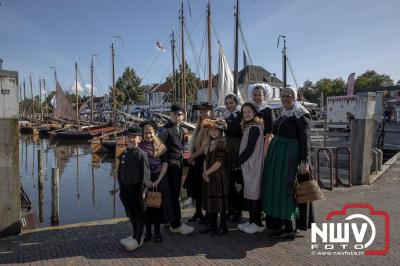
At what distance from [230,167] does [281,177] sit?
78cm

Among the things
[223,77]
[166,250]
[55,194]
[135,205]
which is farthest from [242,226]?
[223,77]

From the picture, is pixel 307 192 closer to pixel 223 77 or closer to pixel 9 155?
pixel 9 155

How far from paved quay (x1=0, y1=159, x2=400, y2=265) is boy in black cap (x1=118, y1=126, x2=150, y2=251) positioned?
211mm

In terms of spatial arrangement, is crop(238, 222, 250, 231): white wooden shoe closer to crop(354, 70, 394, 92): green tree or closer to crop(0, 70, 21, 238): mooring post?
crop(0, 70, 21, 238): mooring post

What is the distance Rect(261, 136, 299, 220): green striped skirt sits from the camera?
492 cm

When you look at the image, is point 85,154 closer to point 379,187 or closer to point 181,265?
point 379,187

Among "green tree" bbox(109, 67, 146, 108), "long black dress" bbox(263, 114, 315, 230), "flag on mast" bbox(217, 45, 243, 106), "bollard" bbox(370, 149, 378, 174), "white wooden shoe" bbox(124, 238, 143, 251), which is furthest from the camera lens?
"green tree" bbox(109, 67, 146, 108)

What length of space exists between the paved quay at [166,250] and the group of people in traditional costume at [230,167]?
181 millimetres

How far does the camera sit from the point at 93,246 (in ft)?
15.8

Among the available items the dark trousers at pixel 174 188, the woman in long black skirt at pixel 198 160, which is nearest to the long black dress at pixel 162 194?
the dark trousers at pixel 174 188

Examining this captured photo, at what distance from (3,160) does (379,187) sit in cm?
776

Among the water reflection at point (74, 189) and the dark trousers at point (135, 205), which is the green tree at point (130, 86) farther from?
the dark trousers at point (135, 205)

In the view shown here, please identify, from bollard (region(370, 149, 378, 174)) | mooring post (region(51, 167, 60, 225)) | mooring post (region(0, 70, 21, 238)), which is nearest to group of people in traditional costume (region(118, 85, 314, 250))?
mooring post (region(0, 70, 21, 238))

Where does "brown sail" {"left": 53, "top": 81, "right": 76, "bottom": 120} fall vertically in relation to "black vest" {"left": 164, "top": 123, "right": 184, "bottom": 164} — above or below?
above
